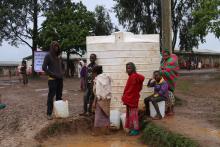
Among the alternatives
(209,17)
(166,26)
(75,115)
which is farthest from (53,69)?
(209,17)

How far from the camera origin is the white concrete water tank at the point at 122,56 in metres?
10.4

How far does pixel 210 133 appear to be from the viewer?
26.1 feet

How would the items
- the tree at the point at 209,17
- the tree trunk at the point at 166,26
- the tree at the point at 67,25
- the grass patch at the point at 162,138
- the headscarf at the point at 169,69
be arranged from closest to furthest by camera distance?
the grass patch at the point at 162,138 < the headscarf at the point at 169,69 < the tree trunk at the point at 166,26 < the tree at the point at 209,17 < the tree at the point at 67,25

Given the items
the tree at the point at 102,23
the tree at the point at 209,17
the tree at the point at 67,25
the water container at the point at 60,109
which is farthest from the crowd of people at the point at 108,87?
the tree at the point at 102,23

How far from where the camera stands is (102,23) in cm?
3978

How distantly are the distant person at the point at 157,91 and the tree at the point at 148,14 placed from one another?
24.9m

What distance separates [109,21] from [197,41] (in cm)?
847

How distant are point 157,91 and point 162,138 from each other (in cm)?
207

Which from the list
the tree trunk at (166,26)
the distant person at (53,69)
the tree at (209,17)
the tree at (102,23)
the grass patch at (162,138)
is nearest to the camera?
the grass patch at (162,138)

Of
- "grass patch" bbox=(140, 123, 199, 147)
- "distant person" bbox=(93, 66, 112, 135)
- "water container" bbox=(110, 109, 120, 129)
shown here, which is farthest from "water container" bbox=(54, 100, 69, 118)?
"grass patch" bbox=(140, 123, 199, 147)

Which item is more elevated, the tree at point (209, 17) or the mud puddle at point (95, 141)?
the tree at point (209, 17)

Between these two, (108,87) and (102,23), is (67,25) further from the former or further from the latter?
(108,87)

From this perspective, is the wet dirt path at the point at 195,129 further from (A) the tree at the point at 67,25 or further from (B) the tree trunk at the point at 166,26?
(A) the tree at the point at 67,25

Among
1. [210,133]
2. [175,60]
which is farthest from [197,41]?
[210,133]
